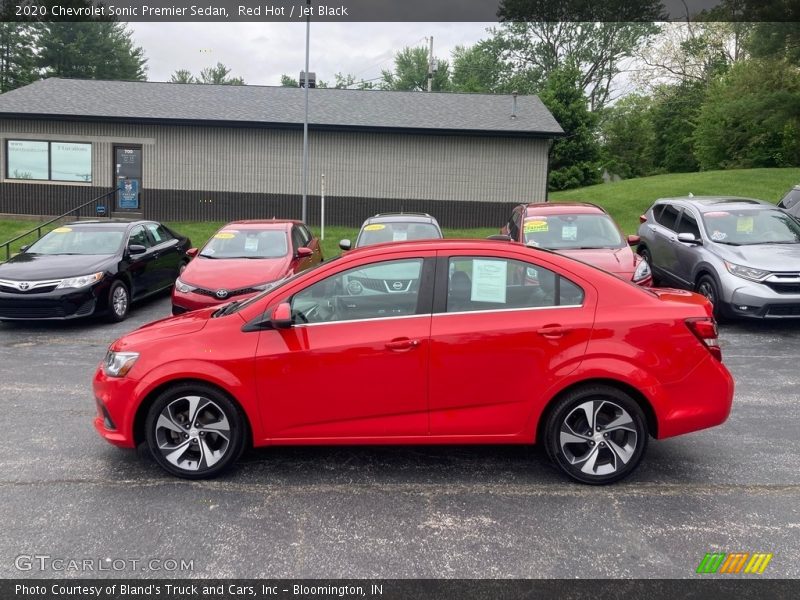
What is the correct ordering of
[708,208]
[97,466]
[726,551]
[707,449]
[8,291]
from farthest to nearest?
[708,208], [8,291], [707,449], [97,466], [726,551]

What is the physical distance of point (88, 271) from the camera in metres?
10.2

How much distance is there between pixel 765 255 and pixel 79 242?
1012 cm

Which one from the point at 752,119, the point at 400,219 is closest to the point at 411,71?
the point at 752,119

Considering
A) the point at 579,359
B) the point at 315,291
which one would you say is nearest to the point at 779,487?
the point at 579,359

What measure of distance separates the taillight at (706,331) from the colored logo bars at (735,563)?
4.28 feet

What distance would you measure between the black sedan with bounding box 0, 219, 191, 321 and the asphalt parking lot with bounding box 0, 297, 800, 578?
14.1ft

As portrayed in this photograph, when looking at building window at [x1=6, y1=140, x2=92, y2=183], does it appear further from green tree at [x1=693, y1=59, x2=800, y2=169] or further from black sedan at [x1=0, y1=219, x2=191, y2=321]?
green tree at [x1=693, y1=59, x2=800, y2=169]

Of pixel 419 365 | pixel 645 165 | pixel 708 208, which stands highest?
pixel 645 165

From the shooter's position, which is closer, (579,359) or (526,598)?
(526,598)

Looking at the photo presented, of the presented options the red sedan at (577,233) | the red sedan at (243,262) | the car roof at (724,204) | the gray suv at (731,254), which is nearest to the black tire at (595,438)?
the red sedan at (243,262)

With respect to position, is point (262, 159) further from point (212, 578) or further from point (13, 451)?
point (212, 578)

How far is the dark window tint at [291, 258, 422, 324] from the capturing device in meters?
4.71

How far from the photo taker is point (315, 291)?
476 centimetres

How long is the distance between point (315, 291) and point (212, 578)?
1.90m
